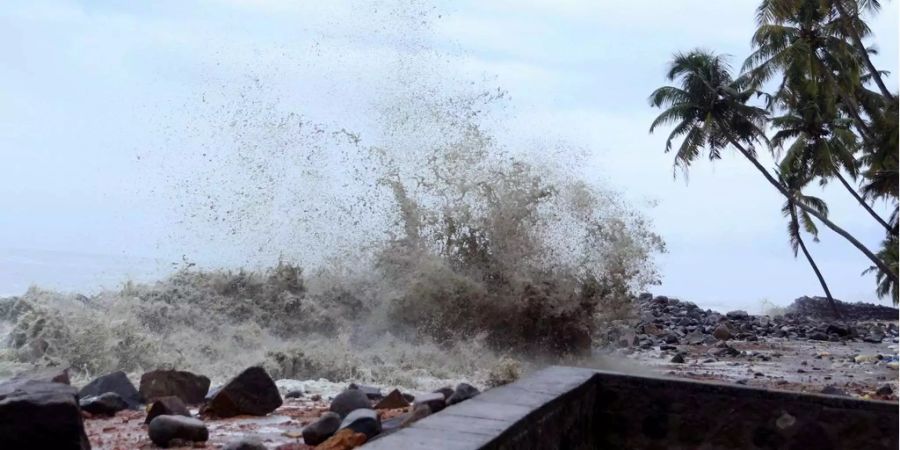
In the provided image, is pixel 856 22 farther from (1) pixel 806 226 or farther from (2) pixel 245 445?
(2) pixel 245 445

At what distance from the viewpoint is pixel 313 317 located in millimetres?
11922

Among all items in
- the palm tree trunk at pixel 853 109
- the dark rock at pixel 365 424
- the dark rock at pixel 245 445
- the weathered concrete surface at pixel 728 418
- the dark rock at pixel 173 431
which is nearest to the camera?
the weathered concrete surface at pixel 728 418

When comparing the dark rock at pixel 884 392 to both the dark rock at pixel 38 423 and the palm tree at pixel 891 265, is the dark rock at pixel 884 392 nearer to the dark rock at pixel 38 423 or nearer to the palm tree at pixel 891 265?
the dark rock at pixel 38 423

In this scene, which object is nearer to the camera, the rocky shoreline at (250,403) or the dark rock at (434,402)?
the rocky shoreline at (250,403)

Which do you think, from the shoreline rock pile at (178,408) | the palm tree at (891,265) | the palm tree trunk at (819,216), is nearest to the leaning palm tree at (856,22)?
the palm tree trunk at (819,216)

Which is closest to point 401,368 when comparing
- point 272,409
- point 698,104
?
point 272,409

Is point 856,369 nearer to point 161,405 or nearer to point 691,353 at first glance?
point 691,353

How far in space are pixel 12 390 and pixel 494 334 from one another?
24.7 ft

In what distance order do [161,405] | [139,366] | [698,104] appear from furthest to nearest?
[698,104]
[139,366]
[161,405]

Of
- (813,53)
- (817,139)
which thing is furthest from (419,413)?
(817,139)

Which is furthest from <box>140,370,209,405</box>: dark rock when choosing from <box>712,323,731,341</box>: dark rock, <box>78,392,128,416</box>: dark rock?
<box>712,323,731,341</box>: dark rock

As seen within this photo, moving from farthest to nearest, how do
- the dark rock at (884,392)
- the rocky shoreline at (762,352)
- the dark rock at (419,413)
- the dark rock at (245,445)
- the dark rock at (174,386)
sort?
the rocky shoreline at (762,352), the dark rock at (884,392), the dark rock at (174,386), the dark rock at (419,413), the dark rock at (245,445)

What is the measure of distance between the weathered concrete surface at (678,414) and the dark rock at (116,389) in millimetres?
3353

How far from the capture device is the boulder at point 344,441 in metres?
4.44
